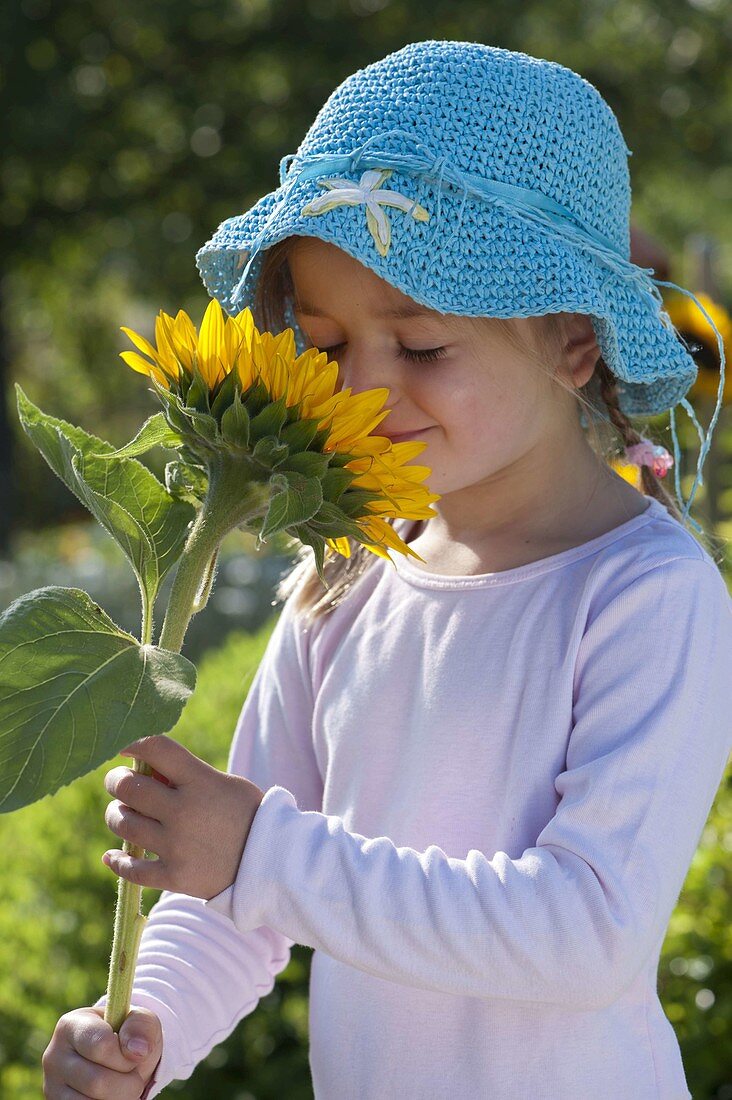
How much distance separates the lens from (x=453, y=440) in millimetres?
1566

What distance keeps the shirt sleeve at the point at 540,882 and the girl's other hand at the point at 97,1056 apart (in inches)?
8.9

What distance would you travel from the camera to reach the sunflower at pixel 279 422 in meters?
1.21

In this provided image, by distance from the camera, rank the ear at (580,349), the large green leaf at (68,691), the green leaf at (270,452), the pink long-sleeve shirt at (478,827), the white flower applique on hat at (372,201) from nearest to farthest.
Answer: the large green leaf at (68,691) < the green leaf at (270,452) < the pink long-sleeve shirt at (478,827) < the white flower applique on hat at (372,201) < the ear at (580,349)

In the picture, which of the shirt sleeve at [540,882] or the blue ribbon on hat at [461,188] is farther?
the blue ribbon on hat at [461,188]

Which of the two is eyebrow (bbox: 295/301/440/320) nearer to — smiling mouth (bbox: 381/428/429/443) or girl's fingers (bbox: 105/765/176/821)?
smiling mouth (bbox: 381/428/429/443)

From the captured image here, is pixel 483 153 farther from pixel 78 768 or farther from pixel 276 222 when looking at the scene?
pixel 78 768

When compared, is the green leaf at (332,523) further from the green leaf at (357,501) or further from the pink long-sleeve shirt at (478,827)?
the pink long-sleeve shirt at (478,827)

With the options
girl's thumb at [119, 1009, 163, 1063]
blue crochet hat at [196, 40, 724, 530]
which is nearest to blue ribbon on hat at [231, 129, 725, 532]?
blue crochet hat at [196, 40, 724, 530]

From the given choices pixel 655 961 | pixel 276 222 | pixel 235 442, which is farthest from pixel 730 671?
pixel 276 222

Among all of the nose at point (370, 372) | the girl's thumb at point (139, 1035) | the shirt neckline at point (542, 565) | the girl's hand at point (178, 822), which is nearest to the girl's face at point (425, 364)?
the nose at point (370, 372)

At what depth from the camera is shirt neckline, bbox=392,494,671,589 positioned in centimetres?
159

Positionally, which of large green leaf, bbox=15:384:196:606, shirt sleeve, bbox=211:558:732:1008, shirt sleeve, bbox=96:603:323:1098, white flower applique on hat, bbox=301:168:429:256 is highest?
white flower applique on hat, bbox=301:168:429:256

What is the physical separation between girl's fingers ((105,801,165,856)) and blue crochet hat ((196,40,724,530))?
66 cm

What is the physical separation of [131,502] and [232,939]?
704 millimetres
